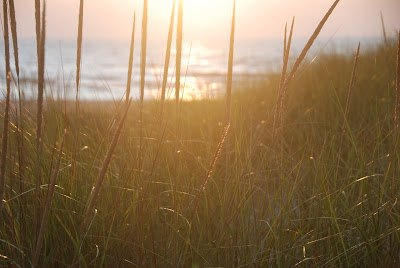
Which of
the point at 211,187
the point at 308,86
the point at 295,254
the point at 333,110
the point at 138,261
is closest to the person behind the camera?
the point at 138,261

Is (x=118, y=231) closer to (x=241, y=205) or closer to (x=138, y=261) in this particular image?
(x=138, y=261)

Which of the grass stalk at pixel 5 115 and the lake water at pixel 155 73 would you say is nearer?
the grass stalk at pixel 5 115

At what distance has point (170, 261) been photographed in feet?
3.92

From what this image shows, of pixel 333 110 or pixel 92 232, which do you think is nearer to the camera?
pixel 92 232

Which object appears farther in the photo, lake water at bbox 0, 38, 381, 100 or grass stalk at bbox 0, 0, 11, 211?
lake water at bbox 0, 38, 381, 100

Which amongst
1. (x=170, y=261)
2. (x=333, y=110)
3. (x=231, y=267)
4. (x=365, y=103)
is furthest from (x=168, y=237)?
(x=365, y=103)

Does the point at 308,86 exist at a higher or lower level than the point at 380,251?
higher

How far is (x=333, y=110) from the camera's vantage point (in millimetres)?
2877

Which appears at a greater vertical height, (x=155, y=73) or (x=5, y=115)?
(x=155, y=73)

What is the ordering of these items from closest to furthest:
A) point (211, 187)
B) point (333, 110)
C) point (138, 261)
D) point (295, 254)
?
point (138, 261) → point (295, 254) → point (211, 187) → point (333, 110)

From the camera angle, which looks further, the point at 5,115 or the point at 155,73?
the point at 155,73

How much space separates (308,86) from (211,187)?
3.16 metres

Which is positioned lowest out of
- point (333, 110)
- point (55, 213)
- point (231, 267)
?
point (231, 267)

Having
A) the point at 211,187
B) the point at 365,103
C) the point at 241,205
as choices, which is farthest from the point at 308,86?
the point at 241,205
